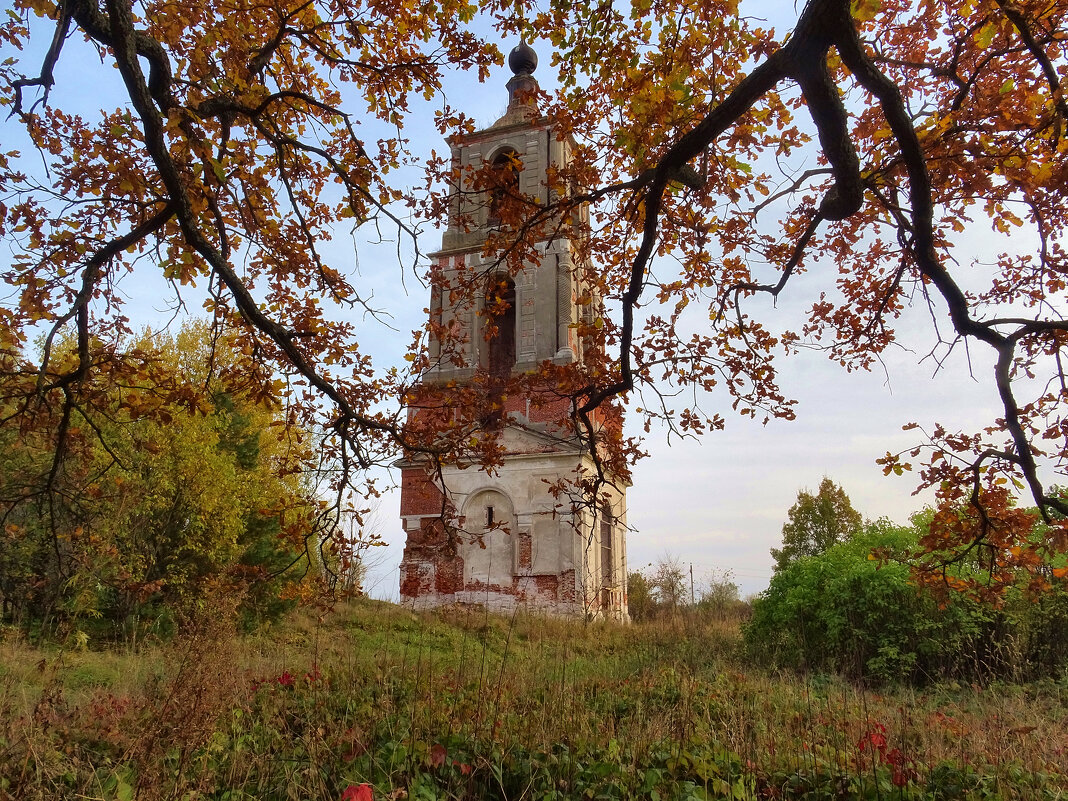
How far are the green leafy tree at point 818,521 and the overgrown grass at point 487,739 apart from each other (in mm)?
25743

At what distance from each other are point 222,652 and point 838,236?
7.26m

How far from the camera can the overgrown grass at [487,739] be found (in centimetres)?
422

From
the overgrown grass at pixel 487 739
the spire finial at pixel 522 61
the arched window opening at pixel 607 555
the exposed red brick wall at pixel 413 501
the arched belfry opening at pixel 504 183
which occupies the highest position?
the spire finial at pixel 522 61

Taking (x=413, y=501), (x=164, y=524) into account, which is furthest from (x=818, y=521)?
(x=164, y=524)

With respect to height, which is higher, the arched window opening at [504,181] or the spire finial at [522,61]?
the spire finial at [522,61]

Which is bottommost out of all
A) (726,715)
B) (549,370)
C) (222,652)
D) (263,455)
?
(726,715)

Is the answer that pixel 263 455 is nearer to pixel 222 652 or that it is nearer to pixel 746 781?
pixel 222 652

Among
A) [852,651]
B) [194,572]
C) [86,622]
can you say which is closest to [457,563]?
[194,572]

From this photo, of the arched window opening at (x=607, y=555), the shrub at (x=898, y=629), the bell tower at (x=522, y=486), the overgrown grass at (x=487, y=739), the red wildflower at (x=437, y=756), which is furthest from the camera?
the arched window opening at (x=607, y=555)

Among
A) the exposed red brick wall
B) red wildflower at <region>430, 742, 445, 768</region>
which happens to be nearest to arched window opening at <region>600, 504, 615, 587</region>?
the exposed red brick wall

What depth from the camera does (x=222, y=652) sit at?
572 cm

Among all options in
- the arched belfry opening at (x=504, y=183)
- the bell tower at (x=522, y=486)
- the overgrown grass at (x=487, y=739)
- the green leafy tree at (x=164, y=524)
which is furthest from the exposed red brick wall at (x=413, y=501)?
the arched belfry opening at (x=504, y=183)

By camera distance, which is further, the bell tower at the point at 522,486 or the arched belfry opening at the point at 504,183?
the bell tower at the point at 522,486

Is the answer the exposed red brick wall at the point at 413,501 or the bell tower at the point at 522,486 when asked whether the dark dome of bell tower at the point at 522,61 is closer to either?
the bell tower at the point at 522,486
